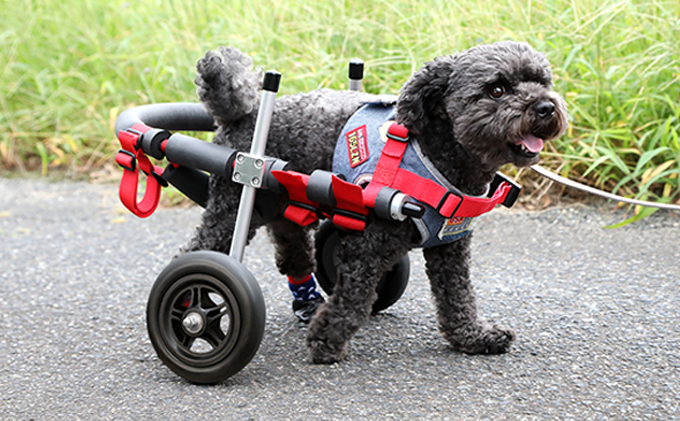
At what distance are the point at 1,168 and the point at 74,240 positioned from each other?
8.54 feet

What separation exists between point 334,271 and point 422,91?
3.86ft

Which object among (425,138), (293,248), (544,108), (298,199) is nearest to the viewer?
(544,108)

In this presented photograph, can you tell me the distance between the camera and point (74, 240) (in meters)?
4.75

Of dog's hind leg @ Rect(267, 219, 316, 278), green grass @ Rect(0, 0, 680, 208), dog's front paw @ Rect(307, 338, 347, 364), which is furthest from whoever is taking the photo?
green grass @ Rect(0, 0, 680, 208)

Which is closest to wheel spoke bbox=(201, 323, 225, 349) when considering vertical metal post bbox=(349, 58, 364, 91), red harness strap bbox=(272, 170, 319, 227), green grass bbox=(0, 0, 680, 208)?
red harness strap bbox=(272, 170, 319, 227)

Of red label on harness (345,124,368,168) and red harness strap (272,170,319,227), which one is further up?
red label on harness (345,124,368,168)

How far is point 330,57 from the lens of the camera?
5.17 metres

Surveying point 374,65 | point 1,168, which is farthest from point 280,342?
point 1,168

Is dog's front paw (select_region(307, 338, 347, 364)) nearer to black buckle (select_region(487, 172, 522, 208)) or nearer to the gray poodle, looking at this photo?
the gray poodle

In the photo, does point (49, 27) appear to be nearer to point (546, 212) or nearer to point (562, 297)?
point (546, 212)

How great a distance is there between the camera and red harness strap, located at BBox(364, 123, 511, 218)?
2373 mm

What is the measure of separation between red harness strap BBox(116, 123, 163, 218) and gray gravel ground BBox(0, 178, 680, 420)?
608mm

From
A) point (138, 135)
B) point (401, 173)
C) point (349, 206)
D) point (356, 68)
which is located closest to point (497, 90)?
point (401, 173)

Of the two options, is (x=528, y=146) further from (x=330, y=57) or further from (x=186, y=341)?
(x=330, y=57)
